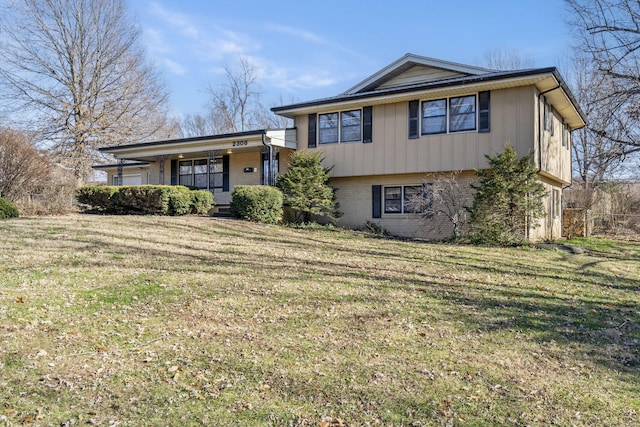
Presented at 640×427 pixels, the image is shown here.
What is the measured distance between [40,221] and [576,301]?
12.9 m

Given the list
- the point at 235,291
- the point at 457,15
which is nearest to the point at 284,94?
the point at 457,15

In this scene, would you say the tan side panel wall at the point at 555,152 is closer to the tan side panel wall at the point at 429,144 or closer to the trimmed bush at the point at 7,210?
the tan side panel wall at the point at 429,144

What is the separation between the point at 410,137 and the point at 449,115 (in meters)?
1.43

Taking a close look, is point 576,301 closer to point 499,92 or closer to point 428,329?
point 428,329

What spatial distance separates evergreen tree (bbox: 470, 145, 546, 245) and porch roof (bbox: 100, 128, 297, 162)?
753 centimetres

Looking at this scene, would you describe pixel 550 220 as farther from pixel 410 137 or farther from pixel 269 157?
pixel 269 157

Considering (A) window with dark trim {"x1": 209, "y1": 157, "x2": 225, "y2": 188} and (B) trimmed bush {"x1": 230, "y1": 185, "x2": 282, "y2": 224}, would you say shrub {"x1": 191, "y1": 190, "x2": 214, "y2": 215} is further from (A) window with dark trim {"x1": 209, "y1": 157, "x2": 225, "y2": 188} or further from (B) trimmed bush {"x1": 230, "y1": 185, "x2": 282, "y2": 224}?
(A) window with dark trim {"x1": 209, "y1": 157, "x2": 225, "y2": 188}

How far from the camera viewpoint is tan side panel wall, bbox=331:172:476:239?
50.6 feet

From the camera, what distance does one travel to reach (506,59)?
3528 cm

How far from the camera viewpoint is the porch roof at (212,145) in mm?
17203

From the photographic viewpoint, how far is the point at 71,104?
28172 mm

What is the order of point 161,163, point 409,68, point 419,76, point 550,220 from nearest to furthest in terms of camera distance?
1. point 419,76
2. point 409,68
3. point 550,220
4. point 161,163

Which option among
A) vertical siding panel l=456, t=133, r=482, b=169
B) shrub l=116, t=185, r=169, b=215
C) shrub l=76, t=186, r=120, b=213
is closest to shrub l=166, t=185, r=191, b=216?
shrub l=116, t=185, r=169, b=215

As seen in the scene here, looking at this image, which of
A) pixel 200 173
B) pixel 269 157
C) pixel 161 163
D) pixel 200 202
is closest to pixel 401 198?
pixel 269 157
